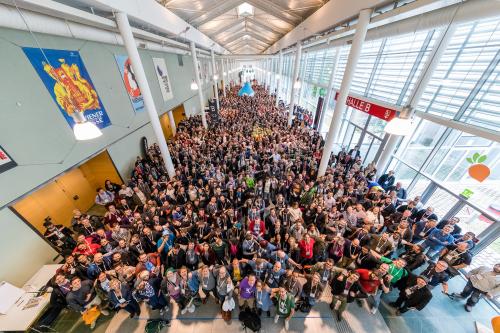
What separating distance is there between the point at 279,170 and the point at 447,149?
208 inches

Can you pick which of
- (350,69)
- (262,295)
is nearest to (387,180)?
(350,69)

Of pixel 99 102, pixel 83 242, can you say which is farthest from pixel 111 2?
pixel 83 242

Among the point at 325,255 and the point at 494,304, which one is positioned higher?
the point at 325,255

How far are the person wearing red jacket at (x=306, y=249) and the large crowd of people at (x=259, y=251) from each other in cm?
2

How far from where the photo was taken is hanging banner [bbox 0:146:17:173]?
12.1 feet

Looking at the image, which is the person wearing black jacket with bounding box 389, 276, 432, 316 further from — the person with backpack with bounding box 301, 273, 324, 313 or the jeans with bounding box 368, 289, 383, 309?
the person with backpack with bounding box 301, 273, 324, 313

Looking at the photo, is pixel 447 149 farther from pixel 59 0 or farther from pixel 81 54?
pixel 81 54

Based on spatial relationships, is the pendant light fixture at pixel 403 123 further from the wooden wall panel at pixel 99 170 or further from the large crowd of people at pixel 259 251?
the wooden wall panel at pixel 99 170

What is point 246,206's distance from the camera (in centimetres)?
606

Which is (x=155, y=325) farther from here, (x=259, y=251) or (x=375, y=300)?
(x=375, y=300)

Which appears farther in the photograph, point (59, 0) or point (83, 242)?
point (83, 242)

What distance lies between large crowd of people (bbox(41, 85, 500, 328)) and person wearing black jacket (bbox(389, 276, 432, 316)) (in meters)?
0.02

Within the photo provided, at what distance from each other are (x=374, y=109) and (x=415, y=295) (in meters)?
6.56

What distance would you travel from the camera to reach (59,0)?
4199 mm
